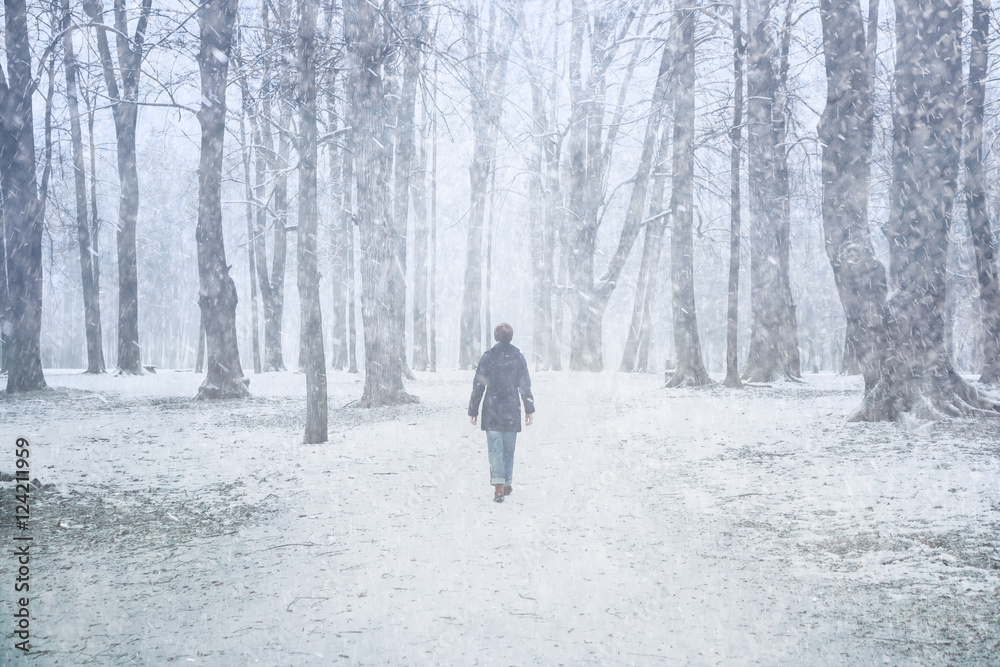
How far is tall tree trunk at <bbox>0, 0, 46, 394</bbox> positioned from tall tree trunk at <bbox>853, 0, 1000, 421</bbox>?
1758cm

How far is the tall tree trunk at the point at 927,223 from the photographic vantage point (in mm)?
8750

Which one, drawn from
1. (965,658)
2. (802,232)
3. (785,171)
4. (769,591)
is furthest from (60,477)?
(802,232)

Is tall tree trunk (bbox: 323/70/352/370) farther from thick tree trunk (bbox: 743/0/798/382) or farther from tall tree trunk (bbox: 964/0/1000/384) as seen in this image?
tall tree trunk (bbox: 964/0/1000/384)

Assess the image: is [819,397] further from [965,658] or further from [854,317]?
[965,658]

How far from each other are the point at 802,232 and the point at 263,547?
35224 millimetres

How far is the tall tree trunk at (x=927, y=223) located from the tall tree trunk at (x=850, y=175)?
0.54 meters

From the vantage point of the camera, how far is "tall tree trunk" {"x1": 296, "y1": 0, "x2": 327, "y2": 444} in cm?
958

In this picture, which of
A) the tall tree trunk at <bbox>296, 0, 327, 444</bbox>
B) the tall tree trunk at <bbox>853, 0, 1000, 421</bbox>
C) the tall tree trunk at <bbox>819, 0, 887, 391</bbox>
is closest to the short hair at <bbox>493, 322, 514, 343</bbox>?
the tall tree trunk at <bbox>296, 0, 327, 444</bbox>

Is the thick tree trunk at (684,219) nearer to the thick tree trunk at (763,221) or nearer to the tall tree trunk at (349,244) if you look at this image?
the thick tree trunk at (763,221)

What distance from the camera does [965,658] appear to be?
3.50 metres

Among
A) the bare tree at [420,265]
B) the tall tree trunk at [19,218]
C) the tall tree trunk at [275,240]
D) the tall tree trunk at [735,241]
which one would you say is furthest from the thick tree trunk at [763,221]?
the tall tree trunk at [19,218]

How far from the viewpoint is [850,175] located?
383 inches

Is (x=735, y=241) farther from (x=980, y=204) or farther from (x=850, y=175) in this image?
(x=850, y=175)

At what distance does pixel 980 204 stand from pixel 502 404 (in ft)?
41.2
